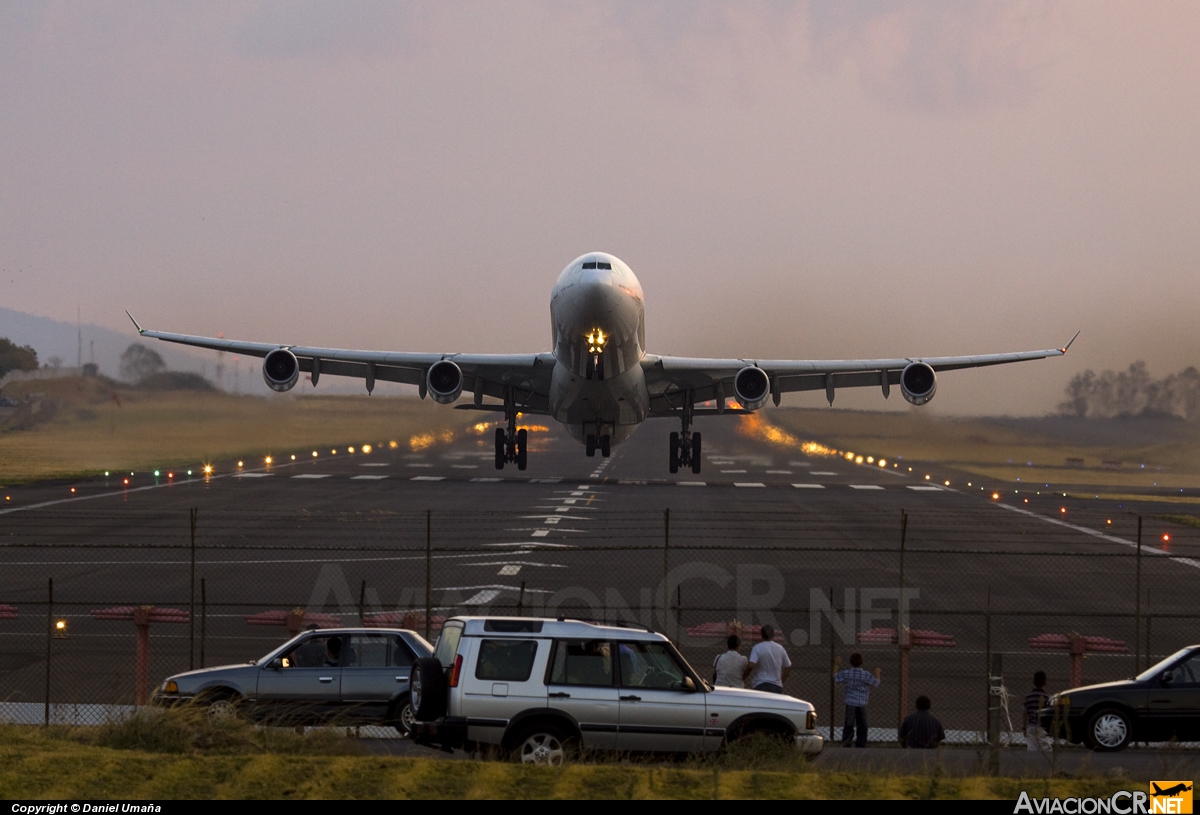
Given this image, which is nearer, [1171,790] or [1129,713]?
[1171,790]

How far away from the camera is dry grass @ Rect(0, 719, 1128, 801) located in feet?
34.5

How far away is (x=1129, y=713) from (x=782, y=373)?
24.8m

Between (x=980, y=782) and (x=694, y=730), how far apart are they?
110 inches

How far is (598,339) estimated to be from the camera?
31.0 m

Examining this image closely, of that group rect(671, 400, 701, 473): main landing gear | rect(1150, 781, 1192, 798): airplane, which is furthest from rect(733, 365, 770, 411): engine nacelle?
rect(1150, 781, 1192, 798): airplane

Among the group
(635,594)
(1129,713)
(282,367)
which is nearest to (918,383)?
(635,594)

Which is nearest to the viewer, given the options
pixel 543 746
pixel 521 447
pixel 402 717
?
pixel 543 746

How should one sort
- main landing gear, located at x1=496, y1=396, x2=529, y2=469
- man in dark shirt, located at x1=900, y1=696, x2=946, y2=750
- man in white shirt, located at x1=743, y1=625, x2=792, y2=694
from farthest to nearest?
main landing gear, located at x1=496, y1=396, x2=529, y2=469 < man in white shirt, located at x1=743, y1=625, x2=792, y2=694 < man in dark shirt, located at x1=900, y1=696, x2=946, y2=750

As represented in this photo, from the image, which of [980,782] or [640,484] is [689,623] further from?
[640,484]

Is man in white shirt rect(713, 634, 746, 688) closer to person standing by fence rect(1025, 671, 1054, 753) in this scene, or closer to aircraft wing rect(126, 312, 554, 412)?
person standing by fence rect(1025, 671, 1054, 753)

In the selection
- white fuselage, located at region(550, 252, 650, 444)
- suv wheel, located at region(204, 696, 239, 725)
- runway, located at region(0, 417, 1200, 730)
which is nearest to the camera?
suv wheel, located at region(204, 696, 239, 725)

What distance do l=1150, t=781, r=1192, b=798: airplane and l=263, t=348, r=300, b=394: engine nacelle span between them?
28888 mm

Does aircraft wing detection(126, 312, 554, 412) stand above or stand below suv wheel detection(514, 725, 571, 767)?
above

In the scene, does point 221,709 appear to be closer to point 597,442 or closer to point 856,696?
point 856,696
